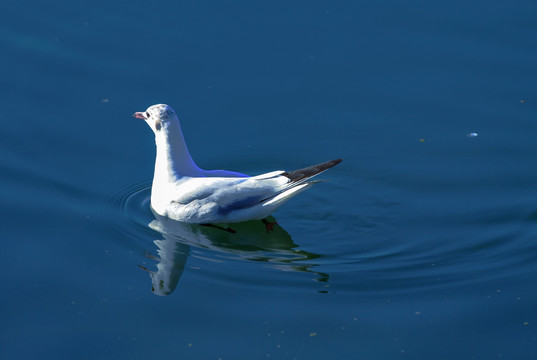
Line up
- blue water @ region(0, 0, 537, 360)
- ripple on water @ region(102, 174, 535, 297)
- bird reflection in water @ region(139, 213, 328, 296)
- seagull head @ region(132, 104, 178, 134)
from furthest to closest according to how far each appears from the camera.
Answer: seagull head @ region(132, 104, 178, 134) → bird reflection in water @ region(139, 213, 328, 296) → ripple on water @ region(102, 174, 535, 297) → blue water @ region(0, 0, 537, 360)

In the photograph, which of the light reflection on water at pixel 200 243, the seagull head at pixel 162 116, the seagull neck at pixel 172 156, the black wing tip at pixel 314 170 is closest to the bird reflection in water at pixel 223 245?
the light reflection on water at pixel 200 243

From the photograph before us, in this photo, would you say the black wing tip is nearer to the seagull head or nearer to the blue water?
the blue water

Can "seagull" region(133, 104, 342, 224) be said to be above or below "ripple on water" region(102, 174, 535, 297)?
above

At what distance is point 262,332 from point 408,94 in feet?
13.5

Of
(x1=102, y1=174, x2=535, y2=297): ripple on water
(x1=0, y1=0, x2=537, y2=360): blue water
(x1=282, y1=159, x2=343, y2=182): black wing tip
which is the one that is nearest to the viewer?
(x1=0, y1=0, x2=537, y2=360): blue water

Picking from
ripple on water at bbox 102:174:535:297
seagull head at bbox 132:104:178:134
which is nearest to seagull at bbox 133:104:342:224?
seagull head at bbox 132:104:178:134

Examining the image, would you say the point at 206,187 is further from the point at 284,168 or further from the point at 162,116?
the point at 284,168

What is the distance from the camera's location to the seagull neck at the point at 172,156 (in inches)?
324

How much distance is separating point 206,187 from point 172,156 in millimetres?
451

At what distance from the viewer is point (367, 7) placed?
1131 cm

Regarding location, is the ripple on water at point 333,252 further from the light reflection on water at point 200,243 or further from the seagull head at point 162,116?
the seagull head at point 162,116

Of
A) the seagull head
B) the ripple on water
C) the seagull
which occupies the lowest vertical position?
the ripple on water

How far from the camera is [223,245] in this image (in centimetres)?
794

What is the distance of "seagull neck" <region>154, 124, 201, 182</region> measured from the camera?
8.22 m
